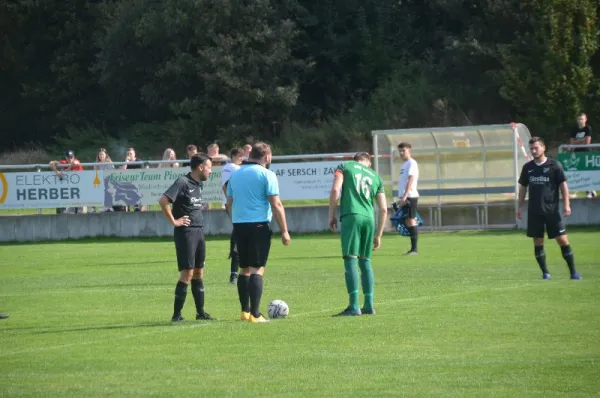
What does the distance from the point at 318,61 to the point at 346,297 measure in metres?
41.1

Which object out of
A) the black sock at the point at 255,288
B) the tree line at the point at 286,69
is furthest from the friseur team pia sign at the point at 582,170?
the black sock at the point at 255,288

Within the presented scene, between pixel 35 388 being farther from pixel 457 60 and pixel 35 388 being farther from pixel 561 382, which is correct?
pixel 457 60

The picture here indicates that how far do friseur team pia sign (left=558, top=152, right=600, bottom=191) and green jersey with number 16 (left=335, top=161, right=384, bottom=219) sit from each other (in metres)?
16.4

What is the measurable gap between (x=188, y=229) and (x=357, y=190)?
2002mm

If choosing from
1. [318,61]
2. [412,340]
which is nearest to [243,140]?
[318,61]

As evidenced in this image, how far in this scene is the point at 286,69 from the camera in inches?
2156

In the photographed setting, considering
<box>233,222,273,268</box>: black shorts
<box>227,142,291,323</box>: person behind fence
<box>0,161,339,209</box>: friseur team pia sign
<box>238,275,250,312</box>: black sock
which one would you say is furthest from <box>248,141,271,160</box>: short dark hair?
<box>0,161,339,209</box>: friseur team pia sign

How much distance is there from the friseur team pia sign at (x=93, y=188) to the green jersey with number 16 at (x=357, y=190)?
17.6 metres

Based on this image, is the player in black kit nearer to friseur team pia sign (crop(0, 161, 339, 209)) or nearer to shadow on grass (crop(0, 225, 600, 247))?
shadow on grass (crop(0, 225, 600, 247))

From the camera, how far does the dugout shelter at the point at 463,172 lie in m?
29.9

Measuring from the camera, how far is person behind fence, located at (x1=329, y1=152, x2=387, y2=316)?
13.4 metres

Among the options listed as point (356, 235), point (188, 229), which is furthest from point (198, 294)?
point (356, 235)

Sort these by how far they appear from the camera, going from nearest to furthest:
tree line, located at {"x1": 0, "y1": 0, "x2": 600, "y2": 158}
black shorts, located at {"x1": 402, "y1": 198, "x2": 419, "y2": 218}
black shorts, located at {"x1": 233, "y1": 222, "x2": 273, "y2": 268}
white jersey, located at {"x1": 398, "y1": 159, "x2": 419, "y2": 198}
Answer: black shorts, located at {"x1": 233, "y1": 222, "x2": 273, "y2": 268}
white jersey, located at {"x1": 398, "y1": 159, "x2": 419, "y2": 198}
black shorts, located at {"x1": 402, "y1": 198, "x2": 419, "y2": 218}
tree line, located at {"x1": 0, "y1": 0, "x2": 600, "y2": 158}

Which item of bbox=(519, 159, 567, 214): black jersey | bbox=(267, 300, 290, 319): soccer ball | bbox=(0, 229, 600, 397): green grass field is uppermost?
bbox=(519, 159, 567, 214): black jersey
